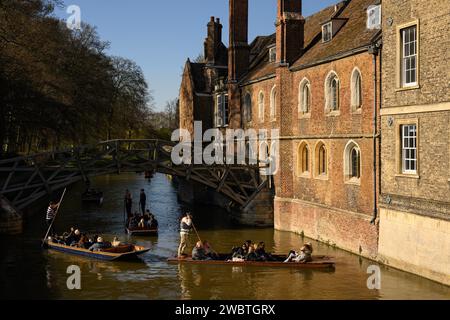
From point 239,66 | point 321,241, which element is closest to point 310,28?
point 239,66

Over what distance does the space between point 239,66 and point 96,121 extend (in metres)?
22.1

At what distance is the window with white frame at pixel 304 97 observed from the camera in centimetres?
2677

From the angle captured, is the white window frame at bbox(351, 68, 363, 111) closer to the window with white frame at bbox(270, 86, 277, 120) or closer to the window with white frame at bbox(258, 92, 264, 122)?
the window with white frame at bbox(270, 86, 277, 120)

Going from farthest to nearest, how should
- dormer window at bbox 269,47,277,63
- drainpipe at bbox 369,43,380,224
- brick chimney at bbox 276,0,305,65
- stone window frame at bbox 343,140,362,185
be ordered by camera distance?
dormer window at bbox 269,47,277,63
brick chimney at bbox 276,0,305,65
stone window frame at bbox 343,140,362,185
drainpipe at bbox 369,43,380,224

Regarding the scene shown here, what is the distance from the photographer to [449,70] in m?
16.7

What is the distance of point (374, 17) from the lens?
22703mm

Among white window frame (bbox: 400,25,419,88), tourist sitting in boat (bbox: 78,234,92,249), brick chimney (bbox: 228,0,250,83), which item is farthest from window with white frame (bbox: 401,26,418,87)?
brick chimney (bbox: 228,0,250,83)

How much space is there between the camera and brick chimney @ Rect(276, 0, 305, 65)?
28.1 metres

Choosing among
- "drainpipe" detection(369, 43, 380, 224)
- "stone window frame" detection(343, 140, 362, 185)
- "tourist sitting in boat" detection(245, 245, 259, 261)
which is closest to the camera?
"tourist sitting in boat" detection(245, 245, 259, 261)

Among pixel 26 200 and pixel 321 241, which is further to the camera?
pixel 26 200

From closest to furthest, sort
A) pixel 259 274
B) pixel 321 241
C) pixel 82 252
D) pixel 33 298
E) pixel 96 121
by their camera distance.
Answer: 1. pixel 33 298
2. pixel 259 274
3. pixel 82 252
4. pixel 321 241
5. pixel 96 121

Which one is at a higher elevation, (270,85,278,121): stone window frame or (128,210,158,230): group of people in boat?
(270,85,278,121): stone window frame

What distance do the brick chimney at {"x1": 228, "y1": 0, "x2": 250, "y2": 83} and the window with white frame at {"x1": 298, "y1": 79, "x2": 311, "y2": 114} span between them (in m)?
9.00

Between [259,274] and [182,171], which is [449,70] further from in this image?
[182,171]
